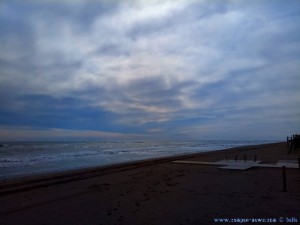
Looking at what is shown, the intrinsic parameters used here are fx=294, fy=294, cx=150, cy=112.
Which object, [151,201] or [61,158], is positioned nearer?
[151,201]

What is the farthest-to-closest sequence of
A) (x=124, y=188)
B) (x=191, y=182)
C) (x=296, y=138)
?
(x=296, y=138), (x=191, y=182), (x=124, y=188)

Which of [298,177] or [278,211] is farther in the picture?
[298,177]

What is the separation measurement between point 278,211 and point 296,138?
3493 centimetres

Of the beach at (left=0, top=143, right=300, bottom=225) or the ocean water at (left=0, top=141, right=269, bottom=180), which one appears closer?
the beach at (left=0, top=143, right=300, bottom=225)

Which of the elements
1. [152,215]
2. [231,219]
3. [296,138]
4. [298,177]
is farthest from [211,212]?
[296,138]

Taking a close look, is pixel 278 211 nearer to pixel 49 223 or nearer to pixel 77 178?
pixel 49 223

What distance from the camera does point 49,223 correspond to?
8.54 meters

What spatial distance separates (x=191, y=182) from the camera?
15.2 meters

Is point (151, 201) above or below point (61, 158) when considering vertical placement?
below

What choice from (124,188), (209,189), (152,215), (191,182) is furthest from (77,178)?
(152,215)

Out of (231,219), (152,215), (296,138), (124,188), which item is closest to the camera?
(231,219)

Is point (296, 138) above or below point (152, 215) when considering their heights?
above

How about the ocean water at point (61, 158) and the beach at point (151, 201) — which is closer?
the beach at point (151, 201)

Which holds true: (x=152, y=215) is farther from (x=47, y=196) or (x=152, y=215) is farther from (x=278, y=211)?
(x=47, y=196)
